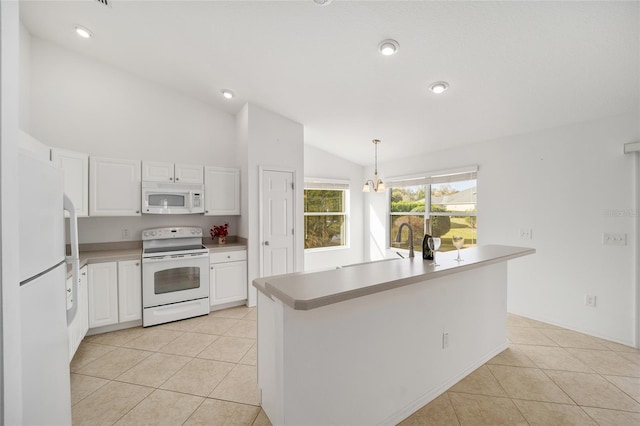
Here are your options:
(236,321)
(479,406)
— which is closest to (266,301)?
(479,406)

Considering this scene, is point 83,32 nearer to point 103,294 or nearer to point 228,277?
point 103,294

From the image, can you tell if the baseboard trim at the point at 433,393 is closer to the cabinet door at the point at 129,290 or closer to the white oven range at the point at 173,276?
the white oven range at the point at 173,276

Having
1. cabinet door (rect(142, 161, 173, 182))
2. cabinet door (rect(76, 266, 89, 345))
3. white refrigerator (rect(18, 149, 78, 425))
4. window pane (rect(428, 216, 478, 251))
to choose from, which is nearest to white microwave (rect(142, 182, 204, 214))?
cabinet door (rect(142, 161, 173, 182))

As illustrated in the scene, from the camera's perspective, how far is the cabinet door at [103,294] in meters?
2.88

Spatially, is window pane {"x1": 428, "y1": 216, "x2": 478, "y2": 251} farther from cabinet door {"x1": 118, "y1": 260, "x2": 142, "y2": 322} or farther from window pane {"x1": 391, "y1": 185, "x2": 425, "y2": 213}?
cabinet door {"x1": 118, "y1": 260, "x2": 142, "y2": 322}

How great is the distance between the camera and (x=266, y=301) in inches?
65.6

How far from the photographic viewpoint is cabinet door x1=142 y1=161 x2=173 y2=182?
3387 millimetres

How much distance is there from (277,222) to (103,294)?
7.17 ft

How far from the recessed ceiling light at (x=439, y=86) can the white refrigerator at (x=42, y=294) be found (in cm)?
293

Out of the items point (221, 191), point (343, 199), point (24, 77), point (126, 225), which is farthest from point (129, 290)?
point (343, 199)

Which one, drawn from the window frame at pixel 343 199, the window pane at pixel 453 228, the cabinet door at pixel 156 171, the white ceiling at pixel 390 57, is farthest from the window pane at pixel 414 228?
Result: the cabinet door at pixel 156 171

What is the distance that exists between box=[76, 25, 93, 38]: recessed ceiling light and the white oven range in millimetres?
2265

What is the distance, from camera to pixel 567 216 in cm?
306

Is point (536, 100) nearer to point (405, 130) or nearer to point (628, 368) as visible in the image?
point (405, 130)
